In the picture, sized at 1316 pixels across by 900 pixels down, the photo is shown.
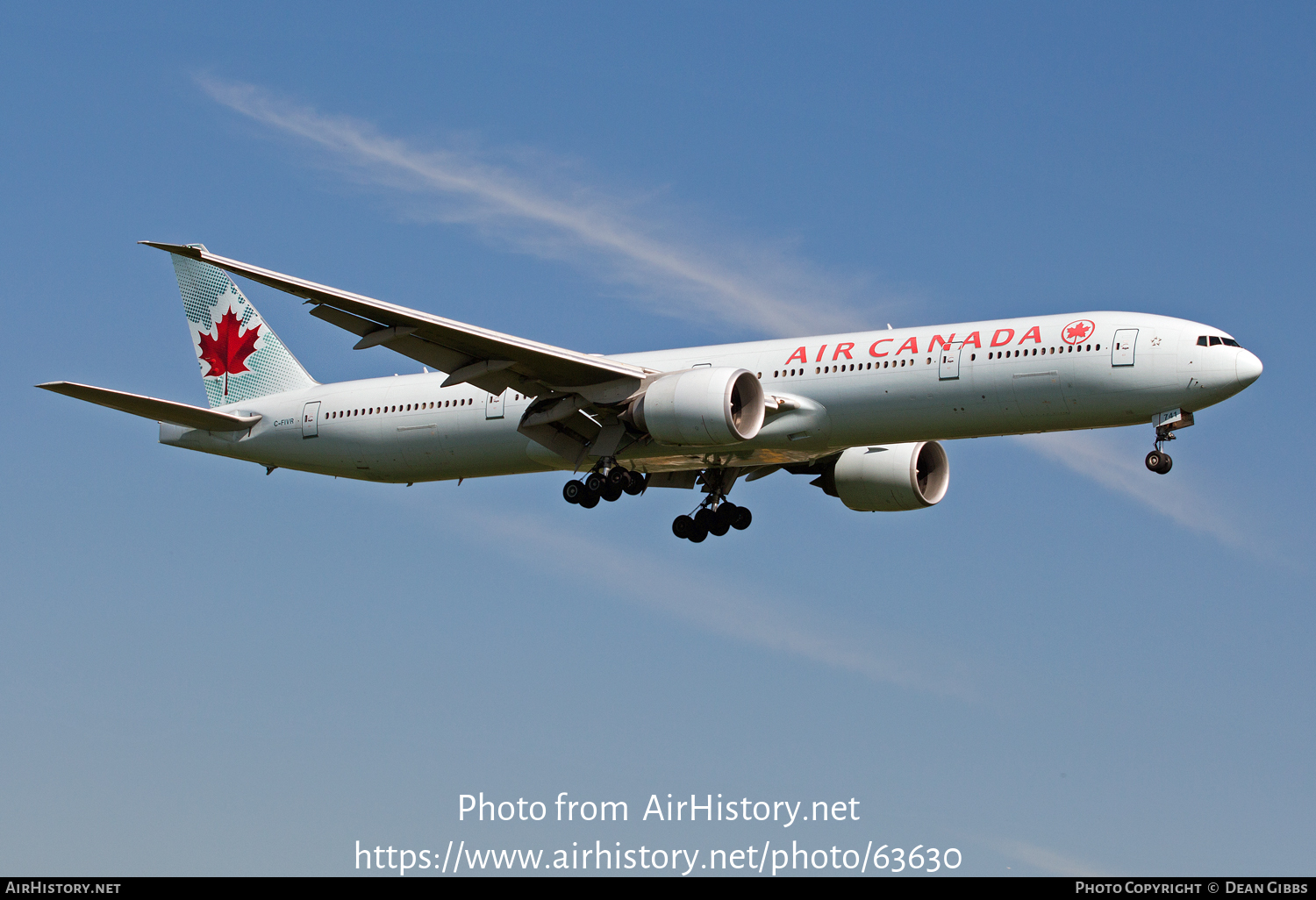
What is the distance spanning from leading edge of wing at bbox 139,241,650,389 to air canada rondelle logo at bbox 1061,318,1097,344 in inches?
384

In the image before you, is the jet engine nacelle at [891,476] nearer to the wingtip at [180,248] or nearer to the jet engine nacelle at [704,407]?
the jet engine nacelle at [704,407]

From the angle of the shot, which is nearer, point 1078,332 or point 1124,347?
point 1124,347

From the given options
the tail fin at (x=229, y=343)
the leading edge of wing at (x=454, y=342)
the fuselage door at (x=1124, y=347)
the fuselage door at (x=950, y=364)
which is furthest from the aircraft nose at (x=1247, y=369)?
the tail fin at (x=229, y=343)

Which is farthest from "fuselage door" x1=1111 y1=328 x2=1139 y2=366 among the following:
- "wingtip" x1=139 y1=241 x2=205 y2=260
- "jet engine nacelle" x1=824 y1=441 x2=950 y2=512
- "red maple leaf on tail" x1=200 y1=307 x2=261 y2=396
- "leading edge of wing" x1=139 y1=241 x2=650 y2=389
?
"red maple leaf on tail" x1=200 y1=307 x2=261 y2=396

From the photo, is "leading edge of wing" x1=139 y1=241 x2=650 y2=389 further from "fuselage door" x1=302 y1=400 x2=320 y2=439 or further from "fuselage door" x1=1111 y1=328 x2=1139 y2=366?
"fuselage door" x1=1111 y1=328 x2=1139 y2=366

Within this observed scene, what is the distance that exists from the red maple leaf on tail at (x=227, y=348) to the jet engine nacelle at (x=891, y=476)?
17.2 m

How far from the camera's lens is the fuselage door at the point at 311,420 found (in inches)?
1655

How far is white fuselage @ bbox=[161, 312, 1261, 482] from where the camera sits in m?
33.2

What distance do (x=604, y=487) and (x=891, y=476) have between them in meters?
7.73

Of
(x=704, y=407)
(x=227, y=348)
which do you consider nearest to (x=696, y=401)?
(x=704, y=407)

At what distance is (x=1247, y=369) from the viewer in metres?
32.8

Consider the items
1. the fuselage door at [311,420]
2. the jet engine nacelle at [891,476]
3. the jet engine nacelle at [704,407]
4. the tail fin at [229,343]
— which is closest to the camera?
the jet engine nacelle at [704,407]

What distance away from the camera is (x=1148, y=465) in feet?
110

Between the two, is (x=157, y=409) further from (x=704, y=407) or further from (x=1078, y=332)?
(x=1078, y=332)
